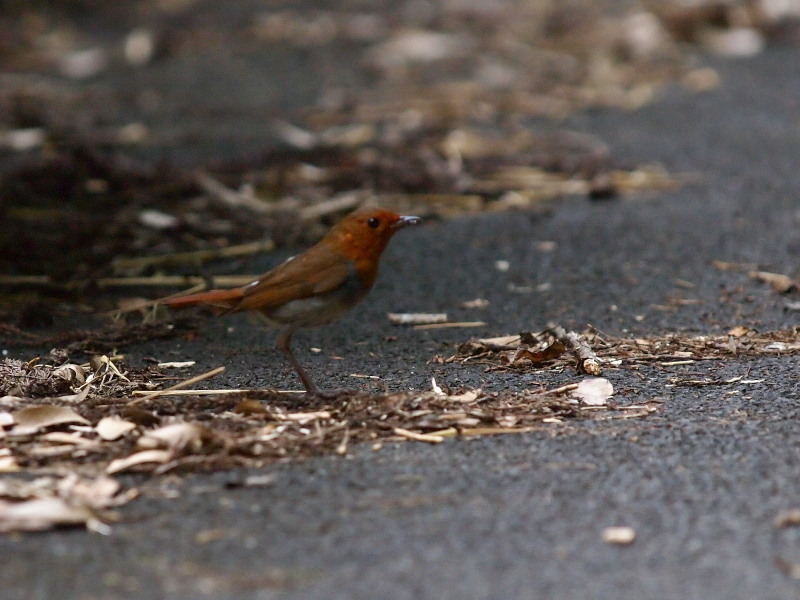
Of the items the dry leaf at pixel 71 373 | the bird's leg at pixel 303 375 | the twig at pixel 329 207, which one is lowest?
the bird's leg at pixel 303 375

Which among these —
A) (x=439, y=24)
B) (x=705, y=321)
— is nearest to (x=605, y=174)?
(x=705, y=321)

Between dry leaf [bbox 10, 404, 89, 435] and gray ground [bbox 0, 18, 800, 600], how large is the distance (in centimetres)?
50

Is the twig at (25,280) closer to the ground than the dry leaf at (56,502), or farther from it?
farther from it

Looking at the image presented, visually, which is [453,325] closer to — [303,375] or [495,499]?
[303,375]

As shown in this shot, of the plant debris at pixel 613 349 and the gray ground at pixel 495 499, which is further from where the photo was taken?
the plant debris at pixel 613 349

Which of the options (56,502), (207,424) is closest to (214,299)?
(207,424)

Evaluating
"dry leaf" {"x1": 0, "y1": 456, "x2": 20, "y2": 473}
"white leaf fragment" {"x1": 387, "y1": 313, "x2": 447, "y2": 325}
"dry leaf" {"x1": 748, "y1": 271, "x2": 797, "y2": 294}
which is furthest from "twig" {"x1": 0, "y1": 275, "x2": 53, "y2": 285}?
"dry leaf" {"x1": 748, "y1": 271, "x2": 797, "y2": 294}

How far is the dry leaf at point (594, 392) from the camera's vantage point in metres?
3.53

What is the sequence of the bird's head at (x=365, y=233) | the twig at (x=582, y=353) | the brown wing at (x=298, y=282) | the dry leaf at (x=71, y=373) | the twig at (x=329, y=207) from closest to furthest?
1. the dry leaf at (x=71, y=373)
2. the twig at (x=582, y=353)
3. the brown wing at (x=298, y=282)
4. the bird's head at (x=365, y=233)
5. the twig at (x=329, y=207)

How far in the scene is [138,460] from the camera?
301 centimetres

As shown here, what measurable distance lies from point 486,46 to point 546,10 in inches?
73.2

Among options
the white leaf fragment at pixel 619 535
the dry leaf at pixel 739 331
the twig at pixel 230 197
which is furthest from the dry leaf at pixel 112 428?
the twig at pixel 230 197

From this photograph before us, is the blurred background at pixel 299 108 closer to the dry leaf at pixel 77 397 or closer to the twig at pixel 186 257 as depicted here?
the twig at pixel 186 257

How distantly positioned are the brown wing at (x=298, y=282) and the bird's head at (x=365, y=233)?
0.06m
